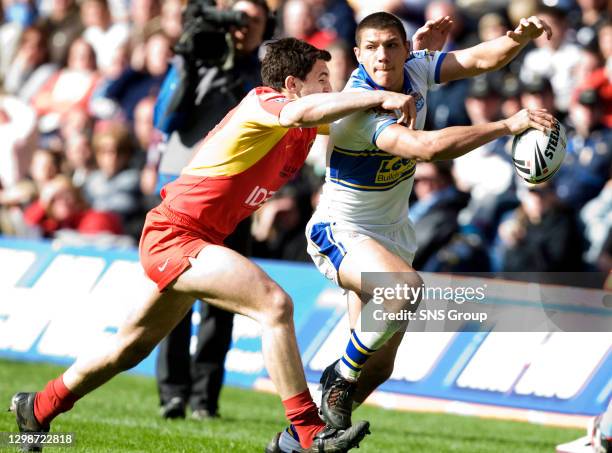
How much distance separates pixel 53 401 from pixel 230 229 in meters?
1.46

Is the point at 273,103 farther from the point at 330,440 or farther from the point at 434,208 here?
the point at 434,208

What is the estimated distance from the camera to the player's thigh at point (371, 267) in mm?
6930

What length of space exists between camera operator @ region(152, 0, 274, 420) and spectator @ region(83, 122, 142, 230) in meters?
4.89

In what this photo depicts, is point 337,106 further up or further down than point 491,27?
further up

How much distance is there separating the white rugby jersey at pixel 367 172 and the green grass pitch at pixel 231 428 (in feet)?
5.35

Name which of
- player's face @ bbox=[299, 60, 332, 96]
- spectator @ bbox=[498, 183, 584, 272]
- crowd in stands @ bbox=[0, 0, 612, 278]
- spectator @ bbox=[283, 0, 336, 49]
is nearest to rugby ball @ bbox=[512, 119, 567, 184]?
player's face @ bbox=[299, 60, 332, 96]

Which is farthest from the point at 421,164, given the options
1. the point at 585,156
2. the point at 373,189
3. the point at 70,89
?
the point at 70,89

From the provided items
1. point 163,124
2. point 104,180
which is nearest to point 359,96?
point 163,124

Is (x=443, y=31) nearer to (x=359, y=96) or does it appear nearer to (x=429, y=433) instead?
(x=359, y=96)

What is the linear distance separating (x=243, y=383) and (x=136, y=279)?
5.08 feet

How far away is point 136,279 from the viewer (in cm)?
1201

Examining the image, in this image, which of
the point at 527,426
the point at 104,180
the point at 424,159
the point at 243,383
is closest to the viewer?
the point at 424,159

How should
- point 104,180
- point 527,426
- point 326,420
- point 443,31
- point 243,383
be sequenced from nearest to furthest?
point 326,420 → point 443,31 → point 527,426 → point 243,383 → point 104,180

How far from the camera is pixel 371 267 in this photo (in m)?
6.96
